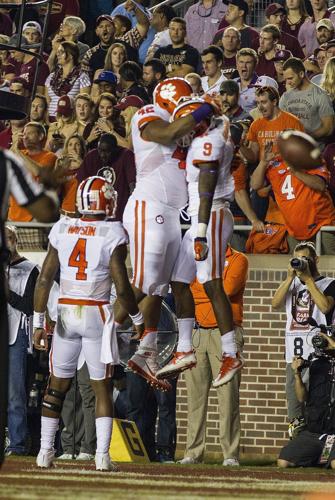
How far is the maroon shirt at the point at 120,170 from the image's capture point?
52.5ft

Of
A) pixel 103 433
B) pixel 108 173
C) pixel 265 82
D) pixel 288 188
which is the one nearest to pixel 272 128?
pixel 288 188

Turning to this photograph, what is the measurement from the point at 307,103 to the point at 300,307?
8.34 feet

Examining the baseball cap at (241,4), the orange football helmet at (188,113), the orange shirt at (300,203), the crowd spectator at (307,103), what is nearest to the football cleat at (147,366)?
the orange football helmet at (188,113)

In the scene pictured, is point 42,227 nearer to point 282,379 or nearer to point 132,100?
point 132,100

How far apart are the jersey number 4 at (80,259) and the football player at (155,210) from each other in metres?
0.46

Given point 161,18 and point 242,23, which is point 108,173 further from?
point 161,18

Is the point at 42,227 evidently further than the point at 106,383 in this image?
Yes

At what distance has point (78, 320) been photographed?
11523mm

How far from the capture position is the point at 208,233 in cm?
1161

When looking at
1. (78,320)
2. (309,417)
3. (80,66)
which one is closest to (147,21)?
(80,66)

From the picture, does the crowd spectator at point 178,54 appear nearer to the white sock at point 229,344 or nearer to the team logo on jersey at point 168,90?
the team logo on jersey at point 168,90

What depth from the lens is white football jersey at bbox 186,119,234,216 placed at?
11328 millimetres

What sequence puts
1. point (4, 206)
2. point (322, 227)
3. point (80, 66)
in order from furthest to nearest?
1. point (80, 66)
2. point (322, 227)
3. point (4, 206)

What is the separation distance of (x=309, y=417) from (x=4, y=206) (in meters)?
6.66
